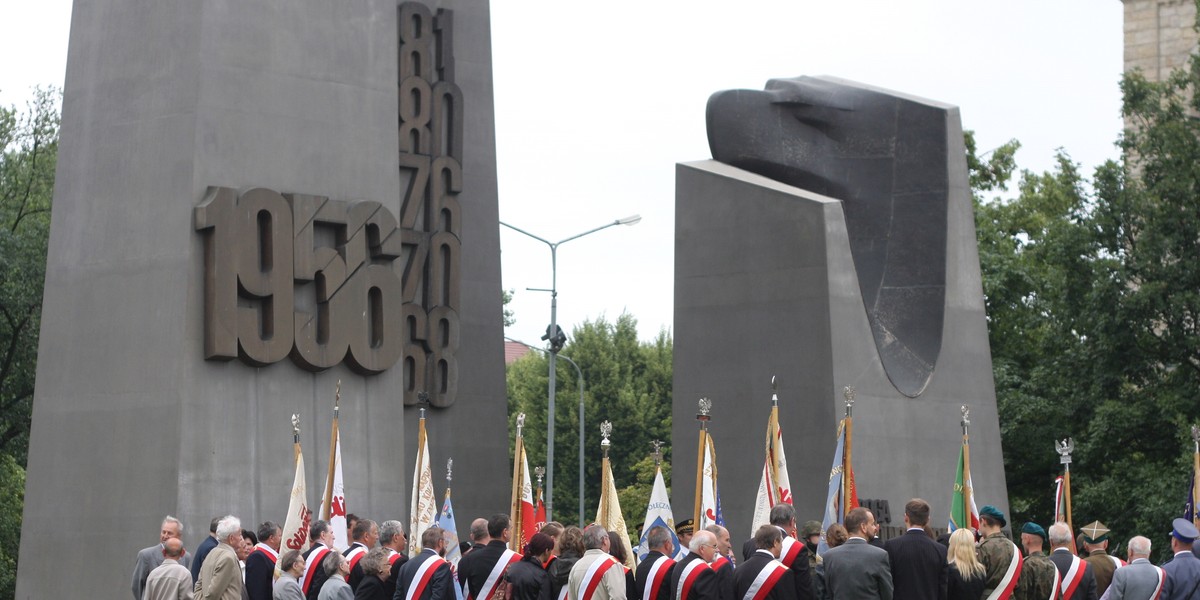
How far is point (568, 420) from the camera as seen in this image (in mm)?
54875

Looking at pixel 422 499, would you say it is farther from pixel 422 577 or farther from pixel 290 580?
pixel 290 580

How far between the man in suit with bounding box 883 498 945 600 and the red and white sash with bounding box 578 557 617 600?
5.95 feet

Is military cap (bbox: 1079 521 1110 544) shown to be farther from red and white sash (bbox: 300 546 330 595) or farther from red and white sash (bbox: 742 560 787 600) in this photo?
red and white sash (bbox: 300 546 330 595)

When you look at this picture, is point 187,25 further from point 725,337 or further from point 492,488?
point 492,488

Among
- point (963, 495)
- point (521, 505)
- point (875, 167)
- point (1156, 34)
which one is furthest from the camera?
point (1156, 34)

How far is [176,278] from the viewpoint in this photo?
58.3 ft

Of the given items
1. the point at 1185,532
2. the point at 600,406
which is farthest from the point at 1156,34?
the point at 1185,532

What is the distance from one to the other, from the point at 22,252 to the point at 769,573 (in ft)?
62.9

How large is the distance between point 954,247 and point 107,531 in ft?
33.9

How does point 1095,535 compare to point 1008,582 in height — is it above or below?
above

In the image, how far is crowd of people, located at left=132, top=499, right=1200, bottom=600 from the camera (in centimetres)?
1095

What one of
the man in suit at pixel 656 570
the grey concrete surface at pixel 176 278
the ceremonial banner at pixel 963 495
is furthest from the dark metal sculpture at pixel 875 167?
the man in suit at pixel 656 570

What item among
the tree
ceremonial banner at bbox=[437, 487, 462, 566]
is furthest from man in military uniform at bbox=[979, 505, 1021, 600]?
the tree

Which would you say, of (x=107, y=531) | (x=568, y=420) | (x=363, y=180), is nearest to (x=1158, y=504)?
(x=363, y=180)
